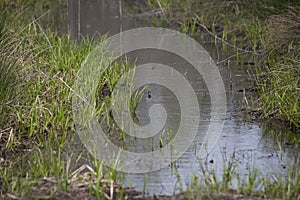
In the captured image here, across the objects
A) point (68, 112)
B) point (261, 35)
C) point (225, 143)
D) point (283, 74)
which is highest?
point (261, 35)

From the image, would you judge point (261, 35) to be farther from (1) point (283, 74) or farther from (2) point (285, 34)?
(1) point (283, 74)

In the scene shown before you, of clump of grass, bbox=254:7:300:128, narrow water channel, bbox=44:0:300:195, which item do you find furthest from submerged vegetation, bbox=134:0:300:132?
narrow water channel, bbox=44:0:300:195

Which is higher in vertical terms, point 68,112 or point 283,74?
point 283,74

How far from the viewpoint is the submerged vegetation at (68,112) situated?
14.3 feet

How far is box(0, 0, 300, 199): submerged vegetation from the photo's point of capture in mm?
4344

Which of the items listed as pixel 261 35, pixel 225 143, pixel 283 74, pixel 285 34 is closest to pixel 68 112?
pixel 225 143

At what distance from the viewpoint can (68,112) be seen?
242 inches

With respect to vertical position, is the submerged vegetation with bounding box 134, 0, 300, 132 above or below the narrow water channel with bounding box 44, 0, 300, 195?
above

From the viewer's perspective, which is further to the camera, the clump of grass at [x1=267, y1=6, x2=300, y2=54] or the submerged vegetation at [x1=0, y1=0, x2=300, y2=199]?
the clump of grass at [x1=267, y1=6, x2=300, y2=54]

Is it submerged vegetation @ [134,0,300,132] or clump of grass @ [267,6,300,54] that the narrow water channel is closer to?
submerged vegetation @ [134,0,300,132]

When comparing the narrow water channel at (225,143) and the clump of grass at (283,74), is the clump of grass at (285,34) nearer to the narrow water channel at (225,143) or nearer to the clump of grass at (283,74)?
the clump of grass at (283,74)

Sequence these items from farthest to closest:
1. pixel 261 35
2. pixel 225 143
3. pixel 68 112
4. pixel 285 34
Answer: pixel 261 35
pixel 285 34
pixel 68 112
pixel 225 143

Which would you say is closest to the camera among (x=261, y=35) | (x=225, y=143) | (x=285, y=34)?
(x=225, y=143)

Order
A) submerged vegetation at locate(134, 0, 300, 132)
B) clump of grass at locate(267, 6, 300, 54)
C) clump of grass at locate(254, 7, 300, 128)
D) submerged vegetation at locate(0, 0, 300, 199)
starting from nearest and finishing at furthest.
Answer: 1. submerged vegetation at locate(0, 0, 300, 199)
2. clump of grass at locate(254, 7, 300, 128)
3. submerged vegetation at locate(134, 0, 300, 132)
4. clump of grass at locate(267, 6, 300, 54)
